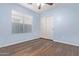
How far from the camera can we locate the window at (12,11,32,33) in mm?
1552

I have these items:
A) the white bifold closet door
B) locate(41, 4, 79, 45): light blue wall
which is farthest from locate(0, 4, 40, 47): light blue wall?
locate(41, 4, 79, 45): light blue wall

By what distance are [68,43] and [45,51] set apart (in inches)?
16.6

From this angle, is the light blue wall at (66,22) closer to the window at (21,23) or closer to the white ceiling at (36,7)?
the white ceiling at (36,7)

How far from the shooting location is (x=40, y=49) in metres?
1.60

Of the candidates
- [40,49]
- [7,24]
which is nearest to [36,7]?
[7,24]

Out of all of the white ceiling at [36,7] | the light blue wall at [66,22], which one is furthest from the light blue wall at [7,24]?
the light blue wall at [66,22]

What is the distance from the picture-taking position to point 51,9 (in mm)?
1602

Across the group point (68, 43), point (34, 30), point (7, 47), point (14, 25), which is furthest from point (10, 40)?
point (68, 43)

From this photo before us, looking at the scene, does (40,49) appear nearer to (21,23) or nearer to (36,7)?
(21,23)

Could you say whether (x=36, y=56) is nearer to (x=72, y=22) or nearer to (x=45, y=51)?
(x=45, y=51)

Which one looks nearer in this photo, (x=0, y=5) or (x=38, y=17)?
(x=0, y=5)

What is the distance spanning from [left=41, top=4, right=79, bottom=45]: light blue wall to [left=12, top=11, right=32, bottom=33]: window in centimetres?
31

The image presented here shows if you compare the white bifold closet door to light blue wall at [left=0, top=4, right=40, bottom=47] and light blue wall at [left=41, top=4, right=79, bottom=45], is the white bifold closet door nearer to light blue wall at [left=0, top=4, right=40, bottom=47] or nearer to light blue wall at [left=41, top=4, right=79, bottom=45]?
light blue wall at [left=41, top=4, right=79, bottom=45]

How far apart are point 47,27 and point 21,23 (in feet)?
1.57
